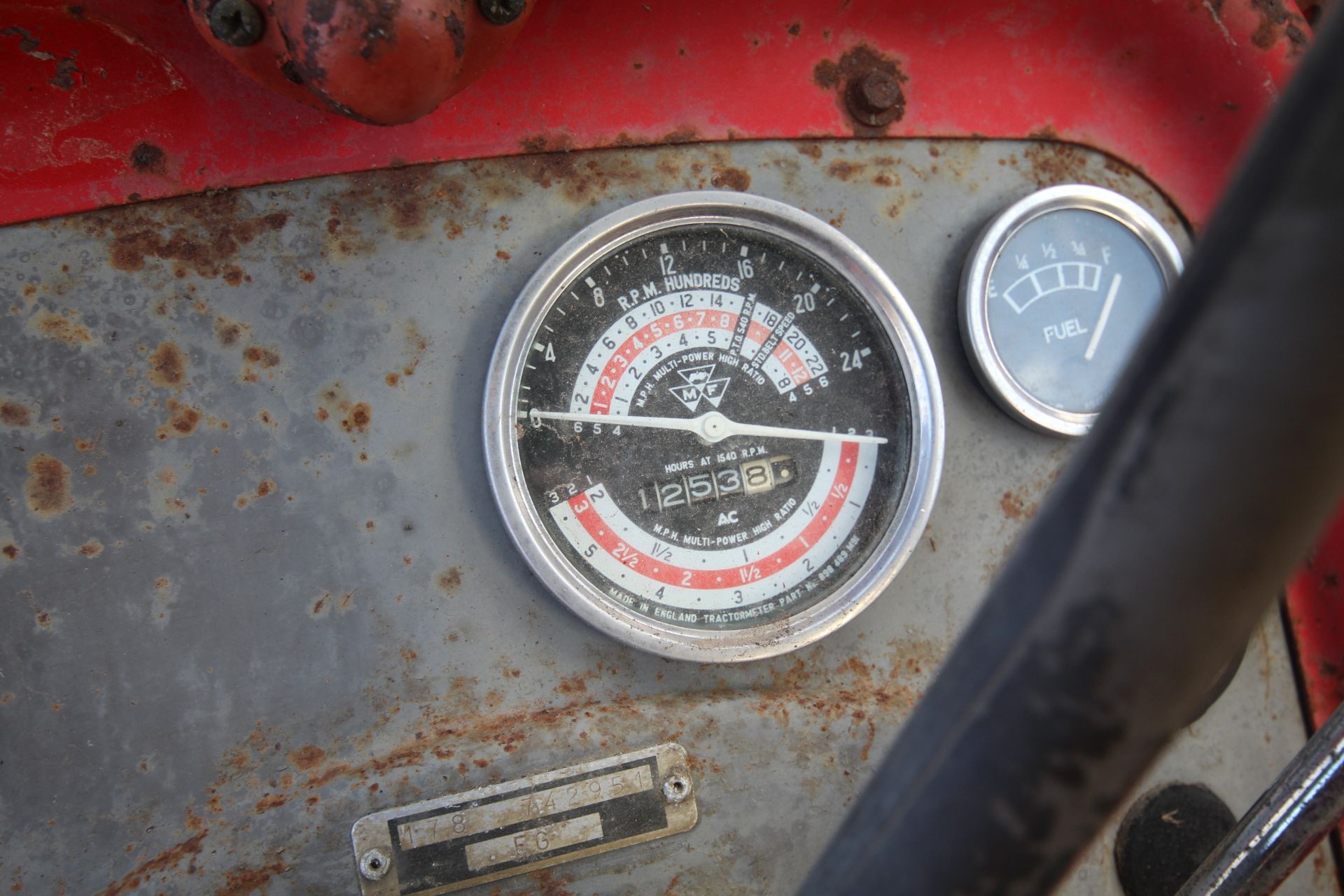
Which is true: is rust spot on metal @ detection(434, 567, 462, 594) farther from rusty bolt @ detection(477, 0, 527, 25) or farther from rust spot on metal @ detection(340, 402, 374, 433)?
rusty bolt @ detection(477, 0, 527, 25)

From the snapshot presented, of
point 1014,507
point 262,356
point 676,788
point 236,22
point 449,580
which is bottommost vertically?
point 676,788

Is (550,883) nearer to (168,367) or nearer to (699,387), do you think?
(699,387)

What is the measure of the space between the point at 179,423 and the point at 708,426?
0.71 m

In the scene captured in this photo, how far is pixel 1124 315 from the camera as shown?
157 cm

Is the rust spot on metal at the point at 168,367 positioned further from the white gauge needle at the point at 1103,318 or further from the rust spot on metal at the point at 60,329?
the white gauge needle at the point at 1103,318

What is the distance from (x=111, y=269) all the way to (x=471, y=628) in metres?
0.66

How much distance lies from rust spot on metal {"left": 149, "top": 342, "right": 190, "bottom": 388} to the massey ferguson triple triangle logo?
657 millimetres

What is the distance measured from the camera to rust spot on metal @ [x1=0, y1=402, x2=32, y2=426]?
3.85ft

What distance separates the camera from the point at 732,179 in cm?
145

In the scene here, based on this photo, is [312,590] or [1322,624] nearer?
[312,590]

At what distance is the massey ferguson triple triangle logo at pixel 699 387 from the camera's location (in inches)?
54.4

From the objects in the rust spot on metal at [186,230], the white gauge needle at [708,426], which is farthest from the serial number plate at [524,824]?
the rust spot on metal at [186,230]

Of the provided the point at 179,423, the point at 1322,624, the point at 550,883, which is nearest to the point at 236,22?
the point at 179,423

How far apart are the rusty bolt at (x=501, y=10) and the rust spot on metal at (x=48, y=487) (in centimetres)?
77
